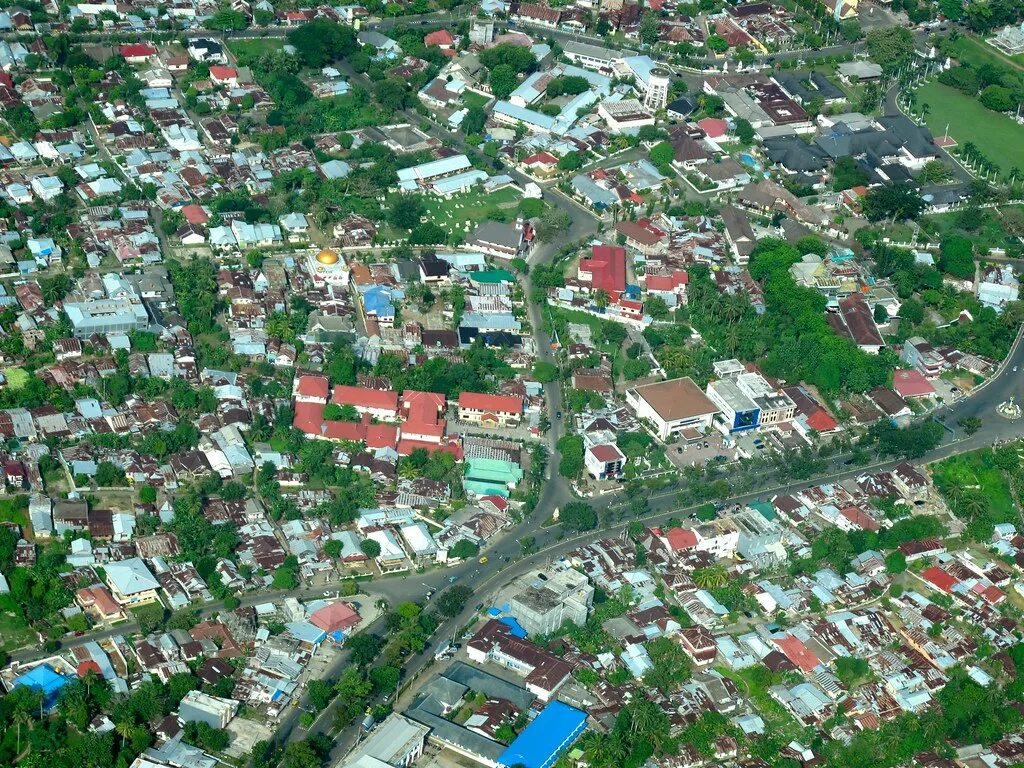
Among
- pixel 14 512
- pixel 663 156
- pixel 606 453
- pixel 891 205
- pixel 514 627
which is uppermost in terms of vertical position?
pixel 891 205

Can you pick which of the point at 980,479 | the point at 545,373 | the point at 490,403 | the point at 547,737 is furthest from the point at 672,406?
the point at 547,737

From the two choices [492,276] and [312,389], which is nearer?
[312,389]

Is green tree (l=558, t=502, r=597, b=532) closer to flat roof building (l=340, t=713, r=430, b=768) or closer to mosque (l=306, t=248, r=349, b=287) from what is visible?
flat roof building (l=340, t=713, r=430, b=768)

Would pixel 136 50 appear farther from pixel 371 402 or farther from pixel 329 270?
pixel 371 402

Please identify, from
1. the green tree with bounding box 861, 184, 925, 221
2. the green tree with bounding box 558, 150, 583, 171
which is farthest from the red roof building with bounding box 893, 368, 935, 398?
the green tree with bounding box 558, 150, 583, 171

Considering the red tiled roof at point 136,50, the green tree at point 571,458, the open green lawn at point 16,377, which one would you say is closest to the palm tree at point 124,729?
the open green lawn at point 16,377
